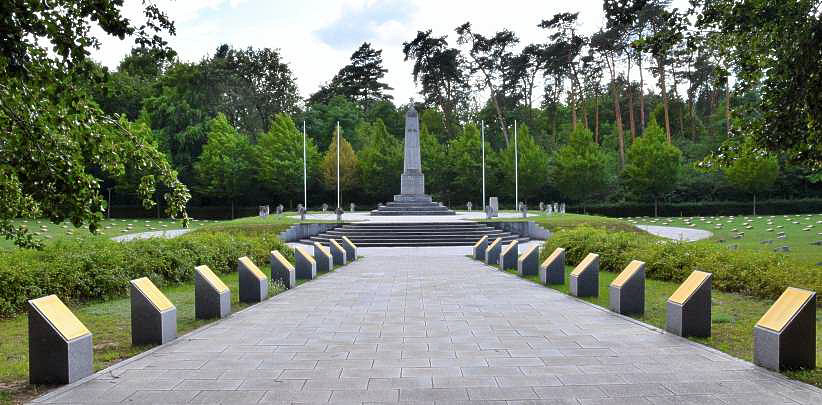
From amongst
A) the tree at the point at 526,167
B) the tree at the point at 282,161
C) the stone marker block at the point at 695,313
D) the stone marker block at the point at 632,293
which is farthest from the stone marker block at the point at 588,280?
the tree at the point at 282,161

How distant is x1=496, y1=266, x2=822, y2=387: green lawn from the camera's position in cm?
687

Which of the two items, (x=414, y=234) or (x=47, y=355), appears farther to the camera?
(x=414, y=234)

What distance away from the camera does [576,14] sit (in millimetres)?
53156

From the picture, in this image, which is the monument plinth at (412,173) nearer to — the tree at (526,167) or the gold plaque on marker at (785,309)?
the tree at (526,167)

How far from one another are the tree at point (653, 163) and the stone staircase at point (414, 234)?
2370 centimetres

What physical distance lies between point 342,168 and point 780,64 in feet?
150

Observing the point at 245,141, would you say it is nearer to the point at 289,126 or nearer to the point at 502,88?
the point at 289,126

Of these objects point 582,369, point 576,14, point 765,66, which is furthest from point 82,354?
point 576,14

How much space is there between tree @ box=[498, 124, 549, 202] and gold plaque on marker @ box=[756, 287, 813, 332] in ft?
148

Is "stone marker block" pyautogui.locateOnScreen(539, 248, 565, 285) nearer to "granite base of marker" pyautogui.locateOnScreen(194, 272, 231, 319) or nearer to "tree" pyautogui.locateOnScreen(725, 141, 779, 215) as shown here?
"granite base of marker" pyautogui.locateOnScreen(194, 272, 231, 319)

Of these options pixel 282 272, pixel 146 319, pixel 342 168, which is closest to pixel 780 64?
pixel 146 319

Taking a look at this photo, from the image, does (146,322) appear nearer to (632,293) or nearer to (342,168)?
(632,293)

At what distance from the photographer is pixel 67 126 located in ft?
18.9

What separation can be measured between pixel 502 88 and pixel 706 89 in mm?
20534
